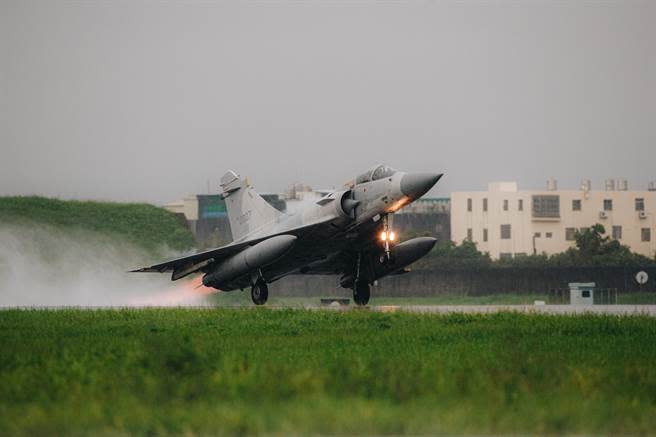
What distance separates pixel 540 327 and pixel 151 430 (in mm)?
12031

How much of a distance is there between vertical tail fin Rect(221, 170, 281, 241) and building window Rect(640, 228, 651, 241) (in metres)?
41.4

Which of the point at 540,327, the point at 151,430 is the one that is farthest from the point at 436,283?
the point at 151,430

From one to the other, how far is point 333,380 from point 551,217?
6270 cm

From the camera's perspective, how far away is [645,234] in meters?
70.9

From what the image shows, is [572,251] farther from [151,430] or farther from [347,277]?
[151,430]

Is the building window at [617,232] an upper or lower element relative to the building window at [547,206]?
lower

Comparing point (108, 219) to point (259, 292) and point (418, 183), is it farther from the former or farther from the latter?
point (418, 183)

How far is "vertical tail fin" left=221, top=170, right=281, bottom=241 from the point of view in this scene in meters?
34.1

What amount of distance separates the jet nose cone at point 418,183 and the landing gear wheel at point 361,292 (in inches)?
169

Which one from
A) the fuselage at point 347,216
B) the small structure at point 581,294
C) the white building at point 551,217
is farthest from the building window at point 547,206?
the fuselage at point 347,216

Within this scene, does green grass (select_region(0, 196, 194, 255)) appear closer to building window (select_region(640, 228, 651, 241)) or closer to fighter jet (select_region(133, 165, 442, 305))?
fighter jet (select_region(133, 165, 442, 305))

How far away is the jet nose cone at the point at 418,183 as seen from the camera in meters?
28.4

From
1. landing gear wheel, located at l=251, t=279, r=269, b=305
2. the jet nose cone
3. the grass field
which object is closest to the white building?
landing gear wheel, located at l=251, t=279, r=269, b=305

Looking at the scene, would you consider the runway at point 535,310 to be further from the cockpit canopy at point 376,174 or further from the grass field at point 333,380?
the grass field at point 333,380
